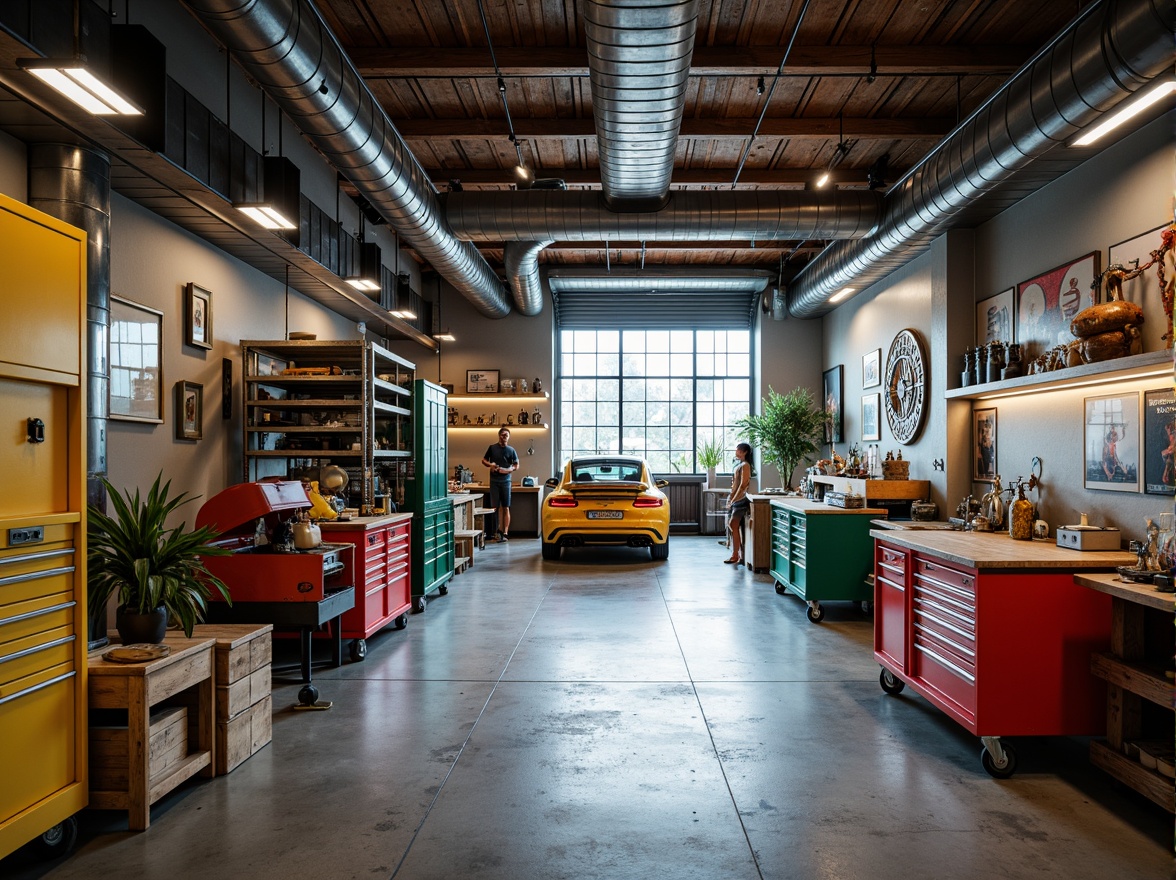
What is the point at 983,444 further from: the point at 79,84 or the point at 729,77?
the point at 79,84

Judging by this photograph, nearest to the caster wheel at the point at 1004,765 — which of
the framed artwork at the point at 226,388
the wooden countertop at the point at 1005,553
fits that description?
the wooden countertop at the point at 1005,553

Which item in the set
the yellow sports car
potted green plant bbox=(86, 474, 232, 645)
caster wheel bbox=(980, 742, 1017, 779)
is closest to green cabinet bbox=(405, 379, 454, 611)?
the yellow sports car

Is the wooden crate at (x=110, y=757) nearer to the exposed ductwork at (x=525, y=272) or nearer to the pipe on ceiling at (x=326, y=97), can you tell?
the pipe on ceiling at (x=326, y=97)

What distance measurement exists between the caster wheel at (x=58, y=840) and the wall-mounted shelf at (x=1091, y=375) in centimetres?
479

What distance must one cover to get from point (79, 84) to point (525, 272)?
21.5 feet

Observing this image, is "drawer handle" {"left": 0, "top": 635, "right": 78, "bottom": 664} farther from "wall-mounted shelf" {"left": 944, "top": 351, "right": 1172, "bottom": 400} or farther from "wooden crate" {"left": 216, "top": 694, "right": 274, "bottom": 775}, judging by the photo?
"wall-mounted shelf" {"left": 944, "top": 351, "right": 1172, "bottom": 400}

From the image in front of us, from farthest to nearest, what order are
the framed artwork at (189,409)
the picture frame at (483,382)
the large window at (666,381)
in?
the large window at (666,381), the picture frame at (483,382), the framed artwork at (189,409)

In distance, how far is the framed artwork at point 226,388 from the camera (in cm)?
630

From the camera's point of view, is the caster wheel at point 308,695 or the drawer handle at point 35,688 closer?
the drawer handle at point 35,688

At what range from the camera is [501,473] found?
11.5m

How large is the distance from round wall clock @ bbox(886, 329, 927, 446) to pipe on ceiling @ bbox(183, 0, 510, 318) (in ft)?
16.0

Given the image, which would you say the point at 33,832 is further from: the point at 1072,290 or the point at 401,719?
the point at 1072,290

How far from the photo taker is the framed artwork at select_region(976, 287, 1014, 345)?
227 inches

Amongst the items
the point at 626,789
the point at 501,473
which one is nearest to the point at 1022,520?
the point at 626,789
